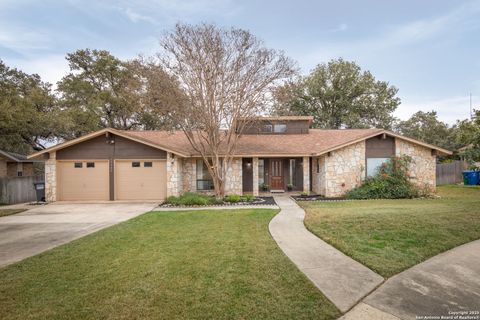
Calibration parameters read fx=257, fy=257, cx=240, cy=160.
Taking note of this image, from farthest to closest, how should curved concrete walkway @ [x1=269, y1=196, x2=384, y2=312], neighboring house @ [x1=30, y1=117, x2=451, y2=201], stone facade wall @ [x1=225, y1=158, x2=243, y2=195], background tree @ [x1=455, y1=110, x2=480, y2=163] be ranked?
stone facade wall @ [x1=225, y1=158, x2=243, y2=195], background tree @ [x1=455, y1=110, x2=480, y2=163], neighboring house @ [x1=30, y1=117, x2=451, y2=201], curved concrete walkway @ [x1=269, y1=196, x2=384, y2=312]

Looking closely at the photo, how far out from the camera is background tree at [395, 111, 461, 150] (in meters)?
30.3

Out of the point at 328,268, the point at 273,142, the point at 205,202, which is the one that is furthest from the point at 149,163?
the point at 328,268

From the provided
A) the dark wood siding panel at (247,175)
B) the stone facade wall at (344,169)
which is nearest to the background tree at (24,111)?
the dark wood siding panel at (247,175)

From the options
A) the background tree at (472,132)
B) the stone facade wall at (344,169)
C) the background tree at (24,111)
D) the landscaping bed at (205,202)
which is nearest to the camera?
the landscaping bed at (205,202)

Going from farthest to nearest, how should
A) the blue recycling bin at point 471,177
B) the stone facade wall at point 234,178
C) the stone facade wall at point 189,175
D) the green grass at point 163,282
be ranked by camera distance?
the blue recycling bin at point 471,177 → the stone facade wall at point 189,175 → the stone facade wall at point 234,178 → the green grass at point 163,282

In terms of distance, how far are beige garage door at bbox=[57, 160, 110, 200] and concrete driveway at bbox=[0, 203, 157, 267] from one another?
1.13m

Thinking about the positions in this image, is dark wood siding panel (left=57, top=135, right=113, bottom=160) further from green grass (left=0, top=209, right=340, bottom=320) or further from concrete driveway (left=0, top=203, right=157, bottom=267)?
green grass (left=0, top=209, right=340, bottom=320)

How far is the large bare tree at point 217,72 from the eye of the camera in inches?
512

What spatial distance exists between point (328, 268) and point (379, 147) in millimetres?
12364

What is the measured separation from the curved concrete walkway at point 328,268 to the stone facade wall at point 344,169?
311 inches

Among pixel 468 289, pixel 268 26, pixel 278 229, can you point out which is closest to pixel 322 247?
pixel 278 229

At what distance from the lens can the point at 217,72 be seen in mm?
13227

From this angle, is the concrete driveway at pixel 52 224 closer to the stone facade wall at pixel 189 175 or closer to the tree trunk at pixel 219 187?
the tree trunk at pixel 219 187

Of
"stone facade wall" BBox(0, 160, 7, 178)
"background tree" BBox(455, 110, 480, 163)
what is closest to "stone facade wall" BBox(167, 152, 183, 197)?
"stone facade wall" BBox(0, 160, 7, 178)
